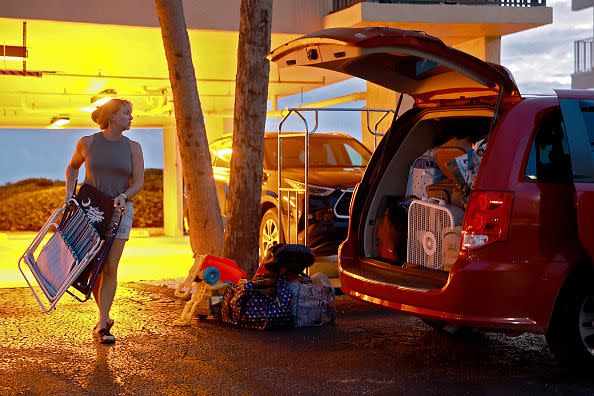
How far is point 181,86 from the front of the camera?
33.9ft

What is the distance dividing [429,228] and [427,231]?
3 cm

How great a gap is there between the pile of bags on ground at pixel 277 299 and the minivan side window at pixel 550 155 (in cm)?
268

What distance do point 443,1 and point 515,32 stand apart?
121 centimetres

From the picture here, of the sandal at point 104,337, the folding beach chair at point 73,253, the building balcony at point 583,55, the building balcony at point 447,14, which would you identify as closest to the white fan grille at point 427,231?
the folding beach chair at point 73,253

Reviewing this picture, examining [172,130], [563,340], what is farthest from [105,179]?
[172,130]

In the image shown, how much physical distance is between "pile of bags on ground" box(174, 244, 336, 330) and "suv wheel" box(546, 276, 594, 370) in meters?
2.55

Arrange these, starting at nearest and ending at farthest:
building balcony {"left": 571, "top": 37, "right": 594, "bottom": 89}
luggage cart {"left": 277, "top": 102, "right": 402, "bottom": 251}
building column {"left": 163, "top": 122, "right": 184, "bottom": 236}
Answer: luggage cart {"left": 277, "top": 102, "right": 402, "bottom": 251}
building column {"left": 163, "top": 122, "right": 184, "bottom": 236}
building balcony {"left": 571, "top": 37, "right": 594, "bottom": 89}

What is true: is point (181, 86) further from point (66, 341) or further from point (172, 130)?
point (172, 130)

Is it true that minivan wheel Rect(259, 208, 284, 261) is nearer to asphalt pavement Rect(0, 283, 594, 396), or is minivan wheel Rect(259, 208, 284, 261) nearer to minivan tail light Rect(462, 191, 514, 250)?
asphalt pavement Rect(0, 283, 594, 396)

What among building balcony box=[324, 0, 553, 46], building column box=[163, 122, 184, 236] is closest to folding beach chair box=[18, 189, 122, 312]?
building balcony box=[324, 0, 553, 46]

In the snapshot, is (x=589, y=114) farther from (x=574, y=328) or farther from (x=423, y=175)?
(x=423, y=175)

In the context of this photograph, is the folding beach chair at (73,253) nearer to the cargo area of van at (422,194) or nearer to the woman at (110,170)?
the woman at (110,170)

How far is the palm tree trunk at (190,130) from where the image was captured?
33.6 feet

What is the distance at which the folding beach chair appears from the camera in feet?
24.8
